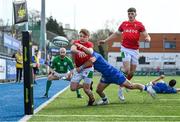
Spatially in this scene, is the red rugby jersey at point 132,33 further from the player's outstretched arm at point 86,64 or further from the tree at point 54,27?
the tree at point 54,27

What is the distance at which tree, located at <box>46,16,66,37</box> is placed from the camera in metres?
123

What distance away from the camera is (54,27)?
125062mm

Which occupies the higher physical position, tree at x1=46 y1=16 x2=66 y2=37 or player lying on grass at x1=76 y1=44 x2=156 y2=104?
tree at x1=46 y1=16 x2=66 y2=37

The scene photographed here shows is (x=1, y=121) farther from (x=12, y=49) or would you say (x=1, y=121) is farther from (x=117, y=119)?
(x=12, y=49)

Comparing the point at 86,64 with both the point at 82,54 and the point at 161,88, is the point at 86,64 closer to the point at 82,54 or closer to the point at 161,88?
the point at 82,54

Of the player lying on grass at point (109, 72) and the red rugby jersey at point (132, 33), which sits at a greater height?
the red rugby jersey at point (132, 33)

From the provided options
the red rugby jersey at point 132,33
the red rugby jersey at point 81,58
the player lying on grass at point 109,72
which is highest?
the red rugby jersey at point 132,33

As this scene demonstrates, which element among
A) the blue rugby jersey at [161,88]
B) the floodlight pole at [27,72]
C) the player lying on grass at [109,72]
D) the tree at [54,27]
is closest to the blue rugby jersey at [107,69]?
the player lying on grass at [109,72]

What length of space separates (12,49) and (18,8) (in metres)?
10.5

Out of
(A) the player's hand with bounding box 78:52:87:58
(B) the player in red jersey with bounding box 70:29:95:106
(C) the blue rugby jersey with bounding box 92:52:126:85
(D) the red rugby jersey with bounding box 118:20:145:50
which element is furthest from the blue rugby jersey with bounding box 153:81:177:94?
(A) the player's hand with bounding box 78:52:87:58

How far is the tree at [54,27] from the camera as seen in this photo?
12319 centimetres

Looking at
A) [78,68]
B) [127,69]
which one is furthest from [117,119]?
[127,69]

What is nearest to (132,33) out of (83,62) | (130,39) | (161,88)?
(130,39)

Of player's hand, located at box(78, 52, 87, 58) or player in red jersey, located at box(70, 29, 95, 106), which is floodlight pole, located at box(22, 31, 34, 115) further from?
player's hand, located at box(78, 52, 87, 58)
